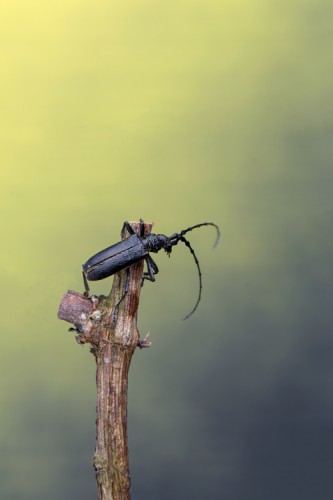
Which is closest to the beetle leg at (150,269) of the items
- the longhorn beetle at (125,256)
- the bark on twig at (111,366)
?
the longhorn beetle at (125,256)

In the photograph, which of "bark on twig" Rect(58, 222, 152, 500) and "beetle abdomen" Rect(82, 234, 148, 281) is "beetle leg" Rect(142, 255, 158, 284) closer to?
"beetle abdomen" Rect(82, 234, 148, 281)

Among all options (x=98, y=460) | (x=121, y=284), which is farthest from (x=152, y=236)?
(x=98, y=460)

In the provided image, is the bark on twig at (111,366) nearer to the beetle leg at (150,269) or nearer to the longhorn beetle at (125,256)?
the longhorn beetle at (125,256)

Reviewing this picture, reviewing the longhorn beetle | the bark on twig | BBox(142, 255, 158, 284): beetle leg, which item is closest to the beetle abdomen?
the longhorn beetle

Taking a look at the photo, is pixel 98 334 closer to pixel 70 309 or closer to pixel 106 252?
pixel 70 309

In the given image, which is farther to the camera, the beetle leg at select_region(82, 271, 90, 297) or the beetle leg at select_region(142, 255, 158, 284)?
the beetle leg at select_region(142, 255, 158, 284)

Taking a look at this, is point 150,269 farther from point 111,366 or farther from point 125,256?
point 111,366

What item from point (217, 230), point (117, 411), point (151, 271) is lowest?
point (117, 411)
